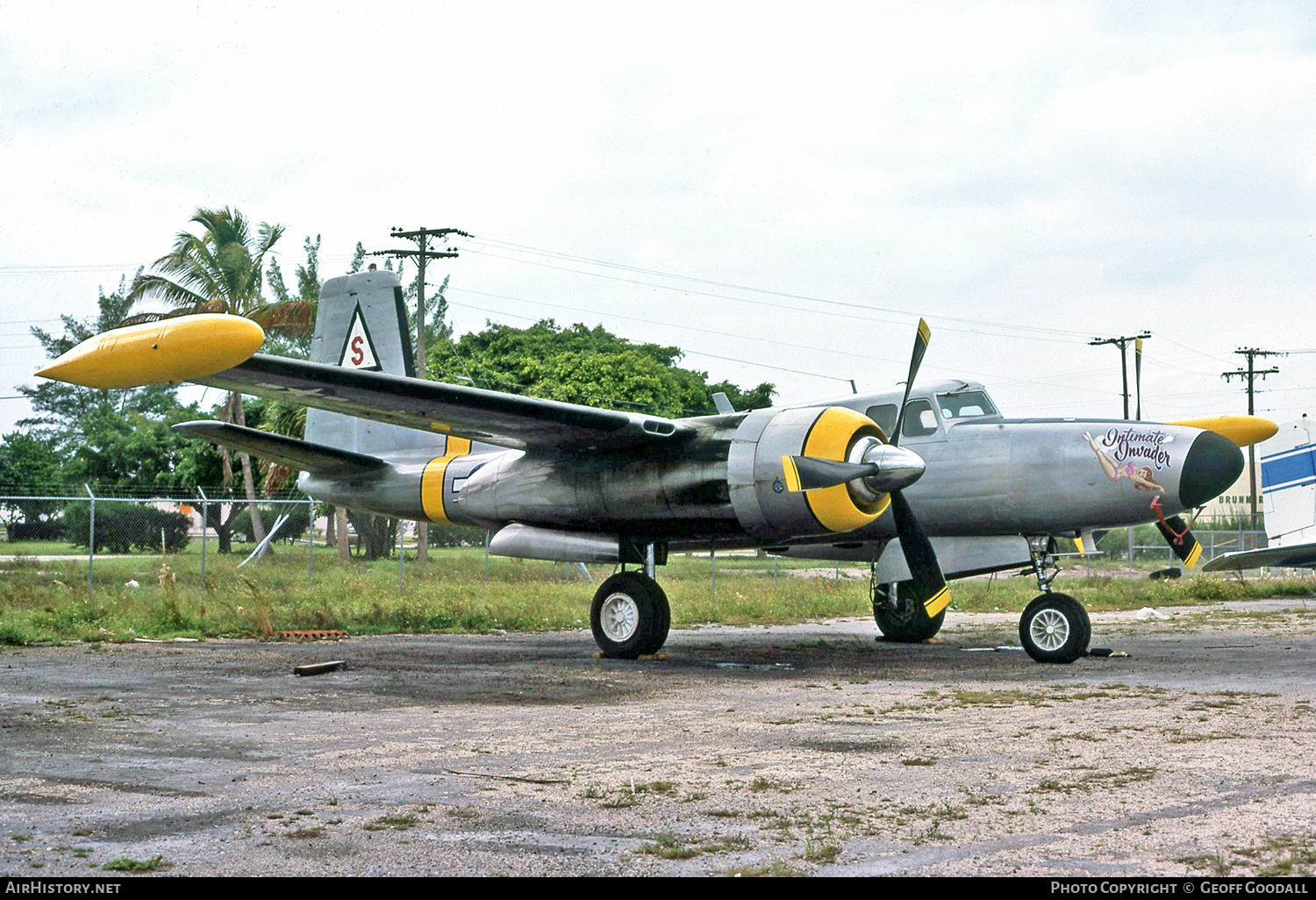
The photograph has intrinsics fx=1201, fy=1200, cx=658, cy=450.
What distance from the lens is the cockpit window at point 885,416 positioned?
15188 millimetres

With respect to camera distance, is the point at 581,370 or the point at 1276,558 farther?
the point at 581,370

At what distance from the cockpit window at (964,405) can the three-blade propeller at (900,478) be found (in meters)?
0.76

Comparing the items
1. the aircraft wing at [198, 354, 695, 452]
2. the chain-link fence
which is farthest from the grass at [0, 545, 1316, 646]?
the aircraft wing at [198, 354, 695, 452]

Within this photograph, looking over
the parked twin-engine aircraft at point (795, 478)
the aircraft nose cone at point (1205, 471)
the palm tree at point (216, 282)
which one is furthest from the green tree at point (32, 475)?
the aircraft nose cone at point (1205, 471)

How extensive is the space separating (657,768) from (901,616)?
1096cm

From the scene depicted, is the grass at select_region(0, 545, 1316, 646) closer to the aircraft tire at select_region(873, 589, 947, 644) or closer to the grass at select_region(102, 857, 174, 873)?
the aircraft tire at select_region(873, 589, 947, 644)

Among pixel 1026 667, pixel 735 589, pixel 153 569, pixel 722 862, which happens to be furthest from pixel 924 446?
pixel 153 569

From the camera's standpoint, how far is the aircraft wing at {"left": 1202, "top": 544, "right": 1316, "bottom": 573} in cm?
1914

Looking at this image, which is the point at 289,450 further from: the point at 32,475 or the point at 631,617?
the point at 32,475

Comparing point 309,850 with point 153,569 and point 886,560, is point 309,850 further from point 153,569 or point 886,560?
point 153,569

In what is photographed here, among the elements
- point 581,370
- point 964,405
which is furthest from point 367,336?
point 581,370

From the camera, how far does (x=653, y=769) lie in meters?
7.32

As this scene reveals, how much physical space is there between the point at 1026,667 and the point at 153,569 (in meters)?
22.8

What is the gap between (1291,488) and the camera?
21703mm
